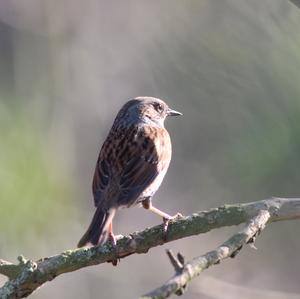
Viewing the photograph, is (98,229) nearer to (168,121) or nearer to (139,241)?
(139,241)

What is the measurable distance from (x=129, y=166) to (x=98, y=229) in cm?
92

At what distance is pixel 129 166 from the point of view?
18.8 feet

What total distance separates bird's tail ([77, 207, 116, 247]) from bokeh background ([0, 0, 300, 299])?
0.91 ft

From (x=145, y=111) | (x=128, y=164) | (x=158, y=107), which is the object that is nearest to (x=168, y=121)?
(x=158, y=107)

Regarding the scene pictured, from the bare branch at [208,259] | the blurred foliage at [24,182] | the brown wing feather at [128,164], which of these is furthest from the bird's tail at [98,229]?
the bare branch at [208,259]

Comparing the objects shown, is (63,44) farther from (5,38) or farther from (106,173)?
(106,173)

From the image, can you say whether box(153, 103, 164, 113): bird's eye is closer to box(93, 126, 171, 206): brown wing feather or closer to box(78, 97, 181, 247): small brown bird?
box(78, 97, 181, 247): small brown bird

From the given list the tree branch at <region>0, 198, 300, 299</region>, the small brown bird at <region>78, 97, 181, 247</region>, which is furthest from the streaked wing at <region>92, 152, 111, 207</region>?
the tree branch at <region>0, 198, 300, 299</region>

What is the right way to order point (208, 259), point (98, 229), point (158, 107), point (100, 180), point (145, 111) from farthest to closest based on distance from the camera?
point (158, 107) → point (145, 111) → point (100, 180) → point (98, 229) → point (208, 259)

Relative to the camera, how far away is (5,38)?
10000mm

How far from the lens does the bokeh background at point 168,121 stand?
4980mm

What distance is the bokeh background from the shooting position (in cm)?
498

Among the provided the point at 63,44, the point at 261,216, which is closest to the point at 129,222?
the point at 63,44

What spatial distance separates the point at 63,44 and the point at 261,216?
5.95 metres
